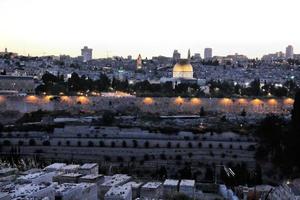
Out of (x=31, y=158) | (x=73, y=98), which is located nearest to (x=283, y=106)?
(x=73, y=98)

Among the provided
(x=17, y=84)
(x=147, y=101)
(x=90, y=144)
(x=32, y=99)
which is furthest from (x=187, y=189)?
(x=17, y=84)

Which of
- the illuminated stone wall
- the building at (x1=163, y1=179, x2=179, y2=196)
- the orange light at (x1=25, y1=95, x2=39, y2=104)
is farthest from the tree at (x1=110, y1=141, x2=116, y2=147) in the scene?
the orange light at (x1=25, y1=95, x2=39, y2=104)

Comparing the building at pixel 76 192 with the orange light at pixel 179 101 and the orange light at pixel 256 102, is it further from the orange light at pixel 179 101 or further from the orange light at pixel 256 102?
the orange light at pixel 256 102

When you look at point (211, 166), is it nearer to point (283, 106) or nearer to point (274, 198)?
point (274, 198)

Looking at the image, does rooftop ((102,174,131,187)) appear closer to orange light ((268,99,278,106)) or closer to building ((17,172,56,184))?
building ((17,172,56,184))

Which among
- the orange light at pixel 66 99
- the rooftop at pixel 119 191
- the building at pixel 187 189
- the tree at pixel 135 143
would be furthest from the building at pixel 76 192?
the orange light at pixel 66 99
